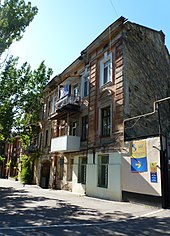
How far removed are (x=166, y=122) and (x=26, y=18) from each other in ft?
39.3

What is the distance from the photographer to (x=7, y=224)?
646cm

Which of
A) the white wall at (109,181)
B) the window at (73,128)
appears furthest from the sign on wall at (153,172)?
the window at (73,128)

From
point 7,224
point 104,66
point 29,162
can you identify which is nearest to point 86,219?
point 7,224

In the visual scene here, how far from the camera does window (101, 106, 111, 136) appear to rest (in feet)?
46.3

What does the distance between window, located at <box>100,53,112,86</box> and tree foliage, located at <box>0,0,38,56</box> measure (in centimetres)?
544

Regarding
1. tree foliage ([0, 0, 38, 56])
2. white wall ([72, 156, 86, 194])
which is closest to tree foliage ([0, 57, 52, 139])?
tree foliage ([0, 0, 38, 56])

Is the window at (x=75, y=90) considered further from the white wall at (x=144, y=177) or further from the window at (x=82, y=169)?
the white wall at (x=144, y=177)

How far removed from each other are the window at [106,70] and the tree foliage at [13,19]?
5443mm

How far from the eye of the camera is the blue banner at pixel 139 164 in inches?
426

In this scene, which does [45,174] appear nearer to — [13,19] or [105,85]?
[105,85]

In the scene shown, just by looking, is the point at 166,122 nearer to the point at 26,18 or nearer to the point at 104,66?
the point at 104,66

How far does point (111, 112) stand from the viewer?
45.4ft

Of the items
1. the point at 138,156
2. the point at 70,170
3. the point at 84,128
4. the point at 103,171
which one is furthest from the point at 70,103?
the point at 138,156

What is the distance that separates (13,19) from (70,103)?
6.80 metres
